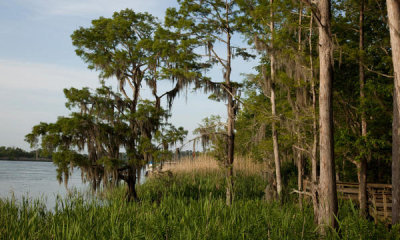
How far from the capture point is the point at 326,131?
8891 mm

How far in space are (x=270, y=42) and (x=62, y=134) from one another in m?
8.85

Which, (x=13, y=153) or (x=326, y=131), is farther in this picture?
(x=13, y=153)

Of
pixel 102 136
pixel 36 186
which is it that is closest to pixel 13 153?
pixel 36 186

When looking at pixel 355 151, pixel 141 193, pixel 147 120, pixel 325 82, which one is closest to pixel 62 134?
pixel 147 120

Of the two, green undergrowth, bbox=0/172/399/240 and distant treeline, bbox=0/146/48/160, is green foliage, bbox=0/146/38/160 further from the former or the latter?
green undergrowth, bbox=0/172/399/240

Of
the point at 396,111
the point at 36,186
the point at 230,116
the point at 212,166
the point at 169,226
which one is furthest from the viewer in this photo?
the point at 36,186

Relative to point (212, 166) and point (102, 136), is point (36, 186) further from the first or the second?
point (102, 136)

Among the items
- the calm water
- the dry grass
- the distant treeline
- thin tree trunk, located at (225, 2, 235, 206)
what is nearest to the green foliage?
the distant treeline

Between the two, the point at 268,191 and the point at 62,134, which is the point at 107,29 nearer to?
the point at 62,134

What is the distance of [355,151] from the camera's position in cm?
1280

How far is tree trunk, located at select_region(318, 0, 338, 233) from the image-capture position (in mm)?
8594

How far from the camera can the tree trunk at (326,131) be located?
8594 mm

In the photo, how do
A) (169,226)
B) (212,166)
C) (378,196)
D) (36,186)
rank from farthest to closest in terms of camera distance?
(36,186)
(212,166)
(378,196)
(169,226)

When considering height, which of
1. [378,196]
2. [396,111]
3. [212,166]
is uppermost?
[396,111]
